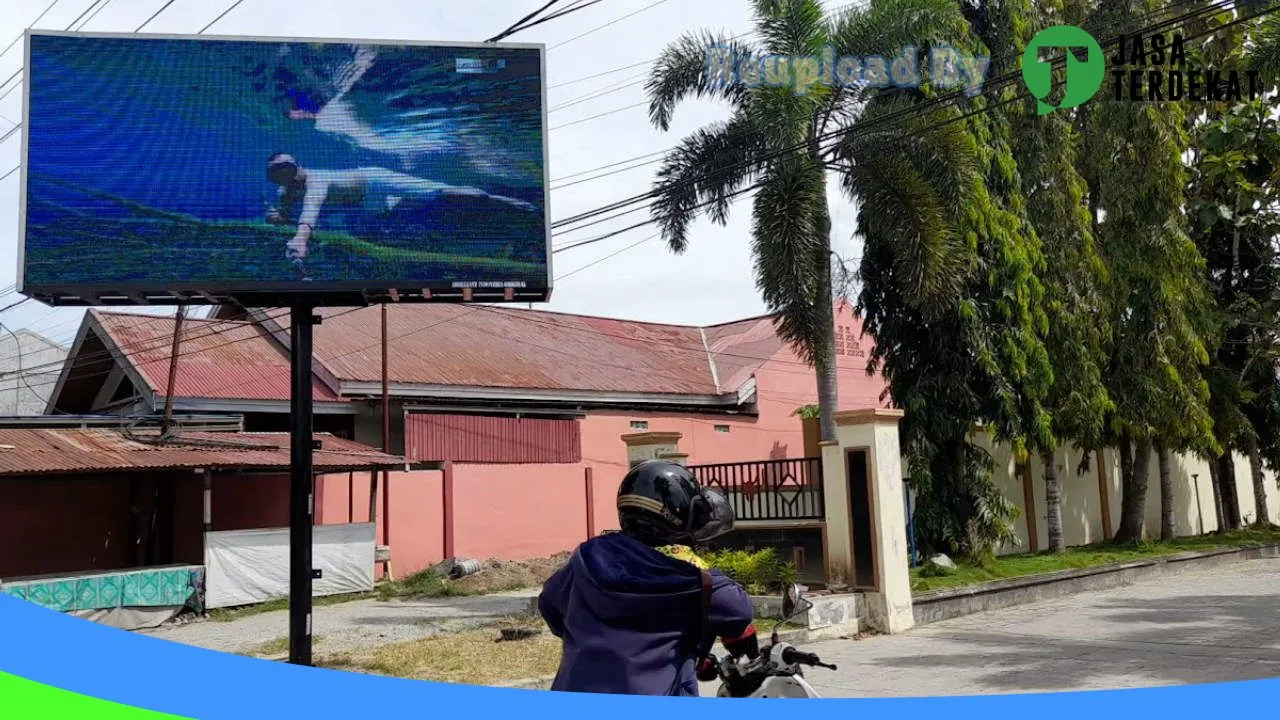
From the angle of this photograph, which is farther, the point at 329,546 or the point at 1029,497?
the point at 1029,497

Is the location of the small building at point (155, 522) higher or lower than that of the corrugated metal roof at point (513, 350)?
lower

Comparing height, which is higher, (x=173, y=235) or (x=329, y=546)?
(x=173, y=235)

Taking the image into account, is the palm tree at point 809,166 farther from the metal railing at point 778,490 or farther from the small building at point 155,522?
the small building at point 155,522

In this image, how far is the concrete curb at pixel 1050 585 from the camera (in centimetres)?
1207

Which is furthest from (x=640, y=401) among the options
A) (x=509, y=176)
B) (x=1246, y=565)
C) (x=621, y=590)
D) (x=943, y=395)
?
(x=621, y=590)

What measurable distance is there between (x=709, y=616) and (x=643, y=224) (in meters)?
12.0

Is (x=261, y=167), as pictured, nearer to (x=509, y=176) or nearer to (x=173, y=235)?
(x=173, y=235)

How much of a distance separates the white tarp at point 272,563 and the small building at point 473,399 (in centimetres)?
190

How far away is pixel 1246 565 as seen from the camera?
18.0 meters

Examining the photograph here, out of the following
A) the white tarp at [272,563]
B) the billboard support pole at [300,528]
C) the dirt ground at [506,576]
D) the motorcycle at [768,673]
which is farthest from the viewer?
the dirt ground at [506,576]

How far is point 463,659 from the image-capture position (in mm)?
10023

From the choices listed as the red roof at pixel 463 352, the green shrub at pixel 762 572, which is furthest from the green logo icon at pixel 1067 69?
the green shrub at pixel 762 572

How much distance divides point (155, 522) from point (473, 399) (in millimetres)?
6379

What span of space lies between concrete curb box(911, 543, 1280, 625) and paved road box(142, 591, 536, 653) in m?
4.83
